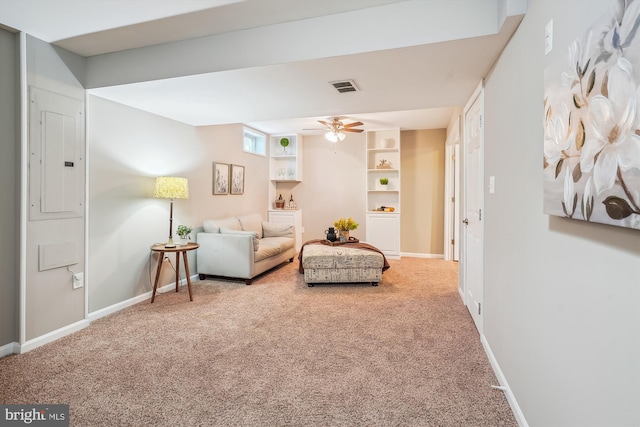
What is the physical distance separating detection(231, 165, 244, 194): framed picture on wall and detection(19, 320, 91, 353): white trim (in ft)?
9.74

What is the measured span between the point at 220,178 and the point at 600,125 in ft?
15.7

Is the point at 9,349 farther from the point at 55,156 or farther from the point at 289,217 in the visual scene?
the point at 289,217

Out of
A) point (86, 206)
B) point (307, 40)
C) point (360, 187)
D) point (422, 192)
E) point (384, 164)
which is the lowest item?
point (86, 206)

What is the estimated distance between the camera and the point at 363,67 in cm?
246

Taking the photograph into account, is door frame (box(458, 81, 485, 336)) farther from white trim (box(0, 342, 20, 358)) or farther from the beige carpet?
white trim (box(0, 342, 20, 358))

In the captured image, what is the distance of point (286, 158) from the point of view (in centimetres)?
692

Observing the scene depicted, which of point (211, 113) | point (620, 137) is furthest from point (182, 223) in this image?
point (620, 137)

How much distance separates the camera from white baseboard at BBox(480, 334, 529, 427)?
5.44 ft

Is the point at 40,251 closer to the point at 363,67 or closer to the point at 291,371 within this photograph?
the point at 291,371

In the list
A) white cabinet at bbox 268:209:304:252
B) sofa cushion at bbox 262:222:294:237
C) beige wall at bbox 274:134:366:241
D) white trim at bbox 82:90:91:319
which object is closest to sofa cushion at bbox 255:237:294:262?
sofa cushion at bbox 262:222:294:237

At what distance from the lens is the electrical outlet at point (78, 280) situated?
113 inches

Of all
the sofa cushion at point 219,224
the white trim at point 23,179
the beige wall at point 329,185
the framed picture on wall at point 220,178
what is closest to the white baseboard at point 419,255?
the beige wall at point 329,185

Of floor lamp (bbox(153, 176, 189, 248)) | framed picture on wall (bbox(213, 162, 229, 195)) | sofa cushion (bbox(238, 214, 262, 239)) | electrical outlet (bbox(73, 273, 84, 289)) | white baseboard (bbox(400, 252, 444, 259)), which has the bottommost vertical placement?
white baseboard (bbox(400, 252, 444, 259))

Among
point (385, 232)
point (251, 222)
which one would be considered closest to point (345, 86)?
point (251, 222)
